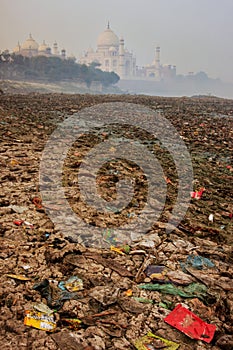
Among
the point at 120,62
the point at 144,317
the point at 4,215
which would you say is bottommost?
the point at 144,317

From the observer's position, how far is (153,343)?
187 cm

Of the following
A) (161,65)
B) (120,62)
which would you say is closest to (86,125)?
(120,62)

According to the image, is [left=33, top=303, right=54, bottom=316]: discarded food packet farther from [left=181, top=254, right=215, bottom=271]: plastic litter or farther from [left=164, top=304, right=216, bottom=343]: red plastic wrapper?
[left=181, top=254, right=215, bottom=271]: plastic litter

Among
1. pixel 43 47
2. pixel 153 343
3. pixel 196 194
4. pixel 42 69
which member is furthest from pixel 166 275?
pixel 43 47

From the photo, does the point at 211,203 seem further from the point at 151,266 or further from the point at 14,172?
the point at 14,172

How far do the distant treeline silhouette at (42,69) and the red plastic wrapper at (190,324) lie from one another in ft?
152

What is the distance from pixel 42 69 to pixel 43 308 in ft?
173

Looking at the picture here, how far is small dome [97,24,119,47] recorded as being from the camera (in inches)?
3730

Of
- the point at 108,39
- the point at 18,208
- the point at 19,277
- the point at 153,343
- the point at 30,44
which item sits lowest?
the point at 153,343

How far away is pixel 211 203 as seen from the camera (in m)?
4.16

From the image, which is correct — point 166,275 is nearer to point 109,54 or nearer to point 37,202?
point 37,202

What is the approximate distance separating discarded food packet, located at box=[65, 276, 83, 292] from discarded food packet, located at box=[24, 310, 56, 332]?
299mm

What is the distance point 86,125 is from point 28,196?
5691 mm

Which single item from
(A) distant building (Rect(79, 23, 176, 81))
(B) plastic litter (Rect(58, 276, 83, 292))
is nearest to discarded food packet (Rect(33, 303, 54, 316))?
(B) plastic litter (Rect(58, 276, 83, 292))
